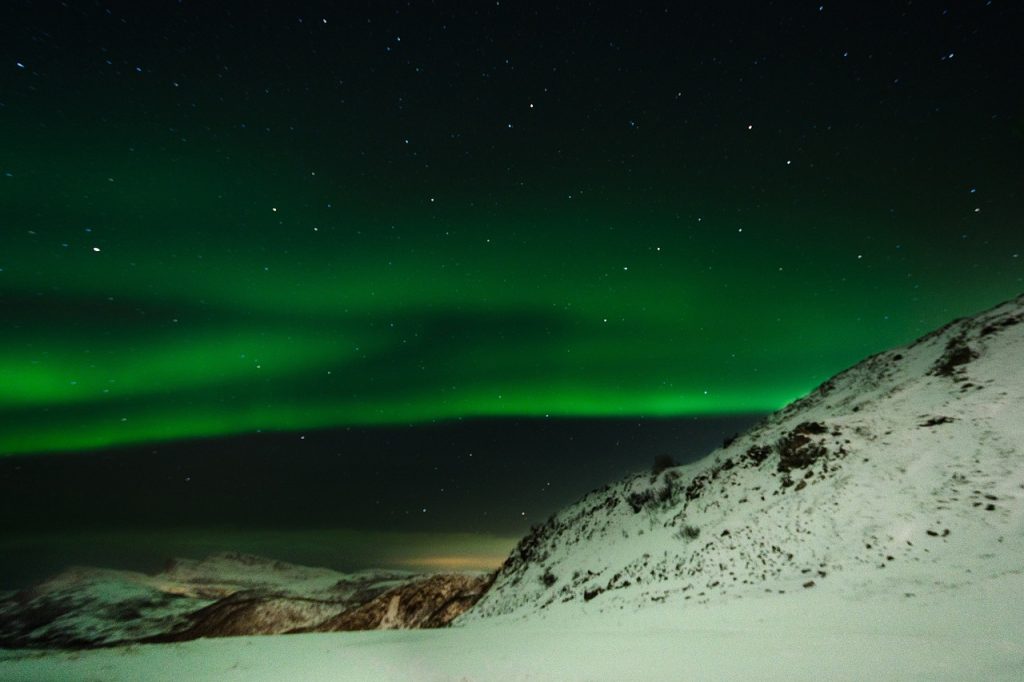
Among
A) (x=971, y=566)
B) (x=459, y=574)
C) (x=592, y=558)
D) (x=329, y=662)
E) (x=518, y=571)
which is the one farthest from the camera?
(x=459, y=574)

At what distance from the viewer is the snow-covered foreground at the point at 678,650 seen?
6922 mm

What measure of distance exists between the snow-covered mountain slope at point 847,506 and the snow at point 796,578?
85mm

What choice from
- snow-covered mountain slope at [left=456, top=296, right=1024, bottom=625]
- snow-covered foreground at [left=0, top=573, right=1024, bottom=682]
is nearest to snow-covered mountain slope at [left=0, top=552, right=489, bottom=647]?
snow-covered mountain slope at [left=456, top=296, right=1024, bottom=625]

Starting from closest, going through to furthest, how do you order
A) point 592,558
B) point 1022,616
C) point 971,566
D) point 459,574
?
point 1022,616 < point 971,566 < point 592,558 < point 459,574

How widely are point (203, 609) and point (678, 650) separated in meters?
103

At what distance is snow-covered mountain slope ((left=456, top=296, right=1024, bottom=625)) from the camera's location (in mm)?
13398

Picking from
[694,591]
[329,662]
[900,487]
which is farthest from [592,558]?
[329,662]

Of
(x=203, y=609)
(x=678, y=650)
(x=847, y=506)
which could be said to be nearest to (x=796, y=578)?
(x=847, y=506)

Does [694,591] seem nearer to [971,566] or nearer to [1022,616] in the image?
[971,566]

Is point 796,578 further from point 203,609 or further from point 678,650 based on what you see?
point 203,609

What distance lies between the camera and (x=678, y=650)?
891 cm

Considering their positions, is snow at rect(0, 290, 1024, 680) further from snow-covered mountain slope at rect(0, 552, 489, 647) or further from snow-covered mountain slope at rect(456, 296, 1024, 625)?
snow-covered mountain slope at rect(0, 552, 489, 647)

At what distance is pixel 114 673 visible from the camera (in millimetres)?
10422

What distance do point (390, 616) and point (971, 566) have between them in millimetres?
38281
